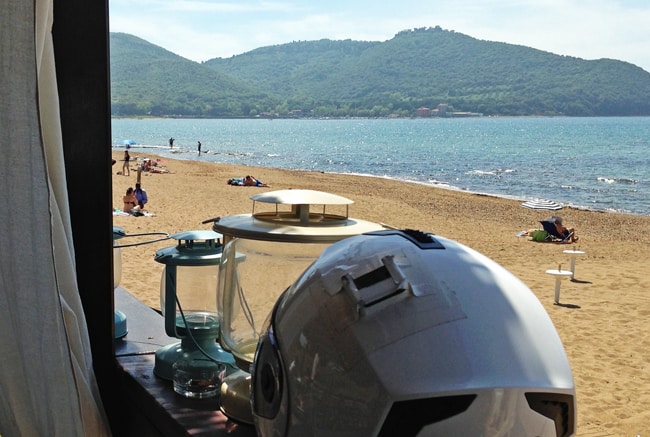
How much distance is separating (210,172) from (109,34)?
2675 cm

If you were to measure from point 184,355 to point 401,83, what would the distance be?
432ft

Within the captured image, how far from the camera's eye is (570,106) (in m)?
121

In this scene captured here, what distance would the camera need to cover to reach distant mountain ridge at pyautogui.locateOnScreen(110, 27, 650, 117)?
371ft

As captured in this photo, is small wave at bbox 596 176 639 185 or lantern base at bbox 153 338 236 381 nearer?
lantern base at bbox 153 338 236 381

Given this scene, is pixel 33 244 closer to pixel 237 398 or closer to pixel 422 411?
pixel 237 398

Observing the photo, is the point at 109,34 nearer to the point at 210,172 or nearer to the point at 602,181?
the point at 210,172

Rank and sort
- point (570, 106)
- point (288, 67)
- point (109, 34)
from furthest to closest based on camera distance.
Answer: point (288, 67), point (570, 106), point (109, 34)

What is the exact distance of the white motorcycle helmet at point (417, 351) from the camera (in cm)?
60

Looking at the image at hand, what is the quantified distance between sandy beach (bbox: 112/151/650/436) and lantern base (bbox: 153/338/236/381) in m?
2.74

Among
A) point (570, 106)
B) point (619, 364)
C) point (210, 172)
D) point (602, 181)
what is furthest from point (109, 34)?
point (570, 106)

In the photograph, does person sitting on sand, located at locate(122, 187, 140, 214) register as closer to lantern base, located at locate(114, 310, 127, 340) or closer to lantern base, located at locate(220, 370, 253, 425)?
lantern base, located at locate(114, 310, 127, 340)

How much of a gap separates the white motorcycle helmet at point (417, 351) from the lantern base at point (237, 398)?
Answer: 0.37 m

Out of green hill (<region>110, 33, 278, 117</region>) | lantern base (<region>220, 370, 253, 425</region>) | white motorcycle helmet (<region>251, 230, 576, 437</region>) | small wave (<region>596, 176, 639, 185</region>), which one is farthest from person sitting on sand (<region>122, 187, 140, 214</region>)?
green hill (<region>110, 33, 278, 117</region>)

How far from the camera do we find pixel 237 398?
110 cm
